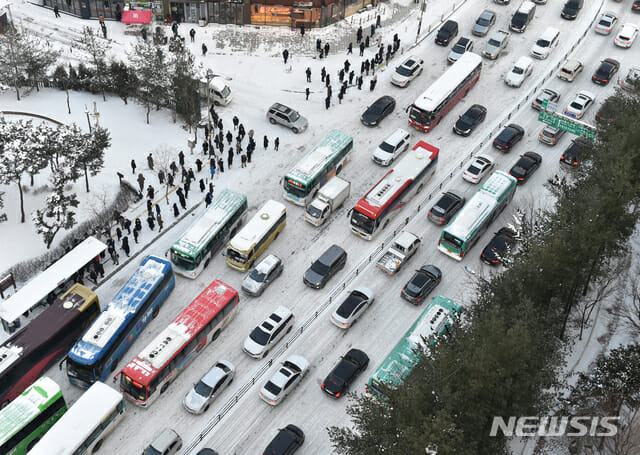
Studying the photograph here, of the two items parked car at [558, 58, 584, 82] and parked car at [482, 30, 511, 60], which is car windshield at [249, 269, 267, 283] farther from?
parked car at [558, 58, 584, 82]

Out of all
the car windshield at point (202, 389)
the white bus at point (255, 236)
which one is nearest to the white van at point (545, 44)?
the white bus at point (255, 236)

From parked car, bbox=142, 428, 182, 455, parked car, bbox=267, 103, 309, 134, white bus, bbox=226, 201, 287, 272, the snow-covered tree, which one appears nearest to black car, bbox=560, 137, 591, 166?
parked car, bbox=267, 103, 309, 134

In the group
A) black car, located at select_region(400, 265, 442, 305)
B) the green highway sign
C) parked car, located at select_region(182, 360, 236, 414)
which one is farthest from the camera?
the green highway sign

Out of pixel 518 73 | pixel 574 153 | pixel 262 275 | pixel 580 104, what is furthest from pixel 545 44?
pixel 262 275

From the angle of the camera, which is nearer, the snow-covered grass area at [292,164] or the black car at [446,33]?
the snow-covered grass area at [292,164]

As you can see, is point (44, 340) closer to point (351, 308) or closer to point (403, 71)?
point (351, 308)

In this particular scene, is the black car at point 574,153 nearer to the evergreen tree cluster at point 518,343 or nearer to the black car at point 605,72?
the evergreen tree cluster at point 518,343
